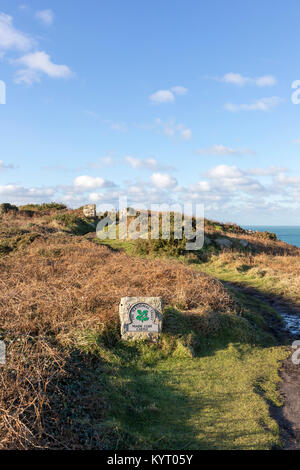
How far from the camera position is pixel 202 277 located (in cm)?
1225

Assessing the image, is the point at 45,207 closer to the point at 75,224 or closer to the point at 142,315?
the point at 75,224

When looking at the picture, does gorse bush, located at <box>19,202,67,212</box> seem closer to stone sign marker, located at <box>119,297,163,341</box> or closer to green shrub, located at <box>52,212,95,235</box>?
green shrub, located at <box>52,212,95,235</box>

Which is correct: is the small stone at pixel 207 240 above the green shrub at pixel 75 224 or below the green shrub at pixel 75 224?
below

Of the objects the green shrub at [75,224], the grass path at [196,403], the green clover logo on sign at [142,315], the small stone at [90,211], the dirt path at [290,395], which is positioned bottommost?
the dirt path at [290,395]

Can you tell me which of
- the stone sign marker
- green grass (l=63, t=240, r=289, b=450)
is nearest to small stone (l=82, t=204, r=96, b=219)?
green grass (l=63, t=240, r=289, b=450)

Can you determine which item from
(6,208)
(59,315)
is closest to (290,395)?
(59,315)

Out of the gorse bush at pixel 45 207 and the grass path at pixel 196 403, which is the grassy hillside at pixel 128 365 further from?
the gorse bush at pixel 45 207

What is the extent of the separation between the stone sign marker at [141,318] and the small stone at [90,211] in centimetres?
2741

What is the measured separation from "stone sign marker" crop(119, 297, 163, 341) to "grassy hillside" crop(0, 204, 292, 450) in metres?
0.22

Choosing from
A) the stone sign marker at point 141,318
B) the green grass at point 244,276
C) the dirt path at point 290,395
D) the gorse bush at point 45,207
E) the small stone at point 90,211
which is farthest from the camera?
the gorse bush at point 45,207

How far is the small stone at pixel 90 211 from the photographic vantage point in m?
35.4

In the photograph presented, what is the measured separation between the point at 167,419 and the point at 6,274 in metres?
7.73

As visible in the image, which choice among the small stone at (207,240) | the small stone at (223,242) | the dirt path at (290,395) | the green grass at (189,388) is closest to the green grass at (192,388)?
the green grass at (189,388)
